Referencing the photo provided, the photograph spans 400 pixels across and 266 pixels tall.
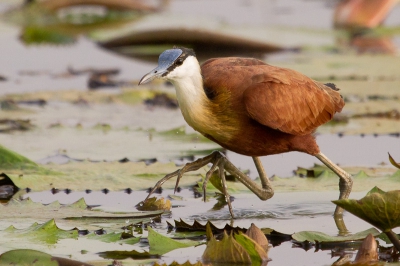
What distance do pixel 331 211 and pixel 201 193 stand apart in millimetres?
880

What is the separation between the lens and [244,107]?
5.17 m

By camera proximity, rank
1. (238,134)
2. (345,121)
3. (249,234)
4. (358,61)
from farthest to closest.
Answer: (358,61) → (345,121) → (238,134) → (249,234)

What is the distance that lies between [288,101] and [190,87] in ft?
2.51

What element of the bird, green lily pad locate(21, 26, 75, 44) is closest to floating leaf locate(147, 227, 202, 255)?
the bird

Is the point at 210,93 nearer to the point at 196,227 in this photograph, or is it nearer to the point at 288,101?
the point at 288,101

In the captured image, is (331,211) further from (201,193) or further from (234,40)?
(234,40)

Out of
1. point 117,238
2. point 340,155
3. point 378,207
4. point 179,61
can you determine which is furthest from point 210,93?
point 340,155

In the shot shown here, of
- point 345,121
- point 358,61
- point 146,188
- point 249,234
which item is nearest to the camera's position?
point 249,234

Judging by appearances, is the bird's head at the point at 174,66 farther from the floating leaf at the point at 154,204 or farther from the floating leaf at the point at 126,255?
the floating leaf at the point at 126,255

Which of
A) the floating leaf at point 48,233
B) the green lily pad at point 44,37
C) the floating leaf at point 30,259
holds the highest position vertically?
the floating leaf at point 30,259

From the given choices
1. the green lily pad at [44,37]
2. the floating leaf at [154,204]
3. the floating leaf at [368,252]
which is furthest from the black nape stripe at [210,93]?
the green lily pad at [44,37]

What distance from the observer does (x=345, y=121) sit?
785cm

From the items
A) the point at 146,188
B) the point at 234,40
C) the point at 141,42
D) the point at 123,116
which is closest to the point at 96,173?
the point at 146,188

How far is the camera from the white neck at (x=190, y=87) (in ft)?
16.2
